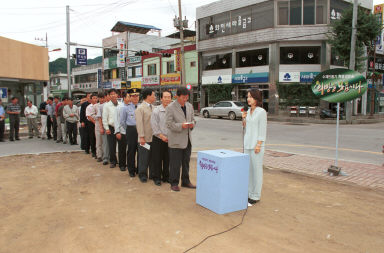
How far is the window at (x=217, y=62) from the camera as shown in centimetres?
2975

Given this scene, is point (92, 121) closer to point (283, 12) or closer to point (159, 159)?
point (159, 159)

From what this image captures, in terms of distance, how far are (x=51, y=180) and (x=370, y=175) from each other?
661cm

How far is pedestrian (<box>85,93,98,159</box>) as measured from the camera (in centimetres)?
844

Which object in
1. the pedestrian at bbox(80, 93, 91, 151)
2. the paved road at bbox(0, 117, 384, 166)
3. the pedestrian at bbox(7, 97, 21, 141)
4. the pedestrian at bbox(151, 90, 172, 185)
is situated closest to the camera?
the pedestrian at bbox(151, 90, 172, 185)

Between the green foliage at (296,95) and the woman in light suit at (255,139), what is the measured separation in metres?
21.2

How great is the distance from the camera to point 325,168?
23.1 ft

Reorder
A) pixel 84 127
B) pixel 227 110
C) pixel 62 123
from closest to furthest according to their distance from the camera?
pixel 84 127
pixel 62 123
pixel 227 110

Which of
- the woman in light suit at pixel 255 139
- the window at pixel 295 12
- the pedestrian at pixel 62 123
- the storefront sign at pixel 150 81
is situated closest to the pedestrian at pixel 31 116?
the pedestrian at pixel 62 123

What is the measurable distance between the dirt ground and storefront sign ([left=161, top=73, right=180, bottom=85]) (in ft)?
96.5

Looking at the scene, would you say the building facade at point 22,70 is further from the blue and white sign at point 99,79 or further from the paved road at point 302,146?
the blue and white sign at point 99,79

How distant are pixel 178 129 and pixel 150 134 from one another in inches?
41.1

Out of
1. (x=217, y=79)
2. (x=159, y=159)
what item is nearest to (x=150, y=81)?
(x=217, y=79)

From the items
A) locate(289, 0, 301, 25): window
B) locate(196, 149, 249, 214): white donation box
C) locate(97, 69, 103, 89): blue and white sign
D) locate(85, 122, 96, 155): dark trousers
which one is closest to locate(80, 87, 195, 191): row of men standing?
locate(85, 122, 96, 155): dark trousers

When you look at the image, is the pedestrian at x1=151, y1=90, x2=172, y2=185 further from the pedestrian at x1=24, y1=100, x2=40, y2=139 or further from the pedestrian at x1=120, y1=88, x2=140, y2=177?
the pedestrian at x1=24, y1=100, x2=40, y2=139
